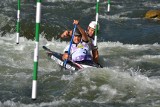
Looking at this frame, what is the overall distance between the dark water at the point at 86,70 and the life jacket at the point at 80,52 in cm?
49

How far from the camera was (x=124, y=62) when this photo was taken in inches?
457

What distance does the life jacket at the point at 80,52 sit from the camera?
32.8 feet

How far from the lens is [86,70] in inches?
369

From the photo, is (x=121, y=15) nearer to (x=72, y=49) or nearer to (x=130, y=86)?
(x=72, y=49)

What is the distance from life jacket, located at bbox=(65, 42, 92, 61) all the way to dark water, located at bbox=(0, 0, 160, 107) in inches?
19.4

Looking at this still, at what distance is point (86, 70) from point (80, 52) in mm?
747

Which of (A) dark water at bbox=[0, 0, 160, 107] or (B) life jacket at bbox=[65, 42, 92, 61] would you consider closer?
(A) dark water at bbox=[0, 0, 160, 107]

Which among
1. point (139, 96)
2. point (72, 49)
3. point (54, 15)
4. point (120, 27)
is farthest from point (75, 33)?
point (54, 15)

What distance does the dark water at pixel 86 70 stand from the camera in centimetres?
814

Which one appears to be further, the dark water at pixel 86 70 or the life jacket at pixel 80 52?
the life jacket at pixel 80 52

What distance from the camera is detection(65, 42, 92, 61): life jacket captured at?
10003 millimetres

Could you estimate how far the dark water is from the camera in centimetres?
814

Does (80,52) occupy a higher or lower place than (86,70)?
higher

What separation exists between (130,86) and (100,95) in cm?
82
